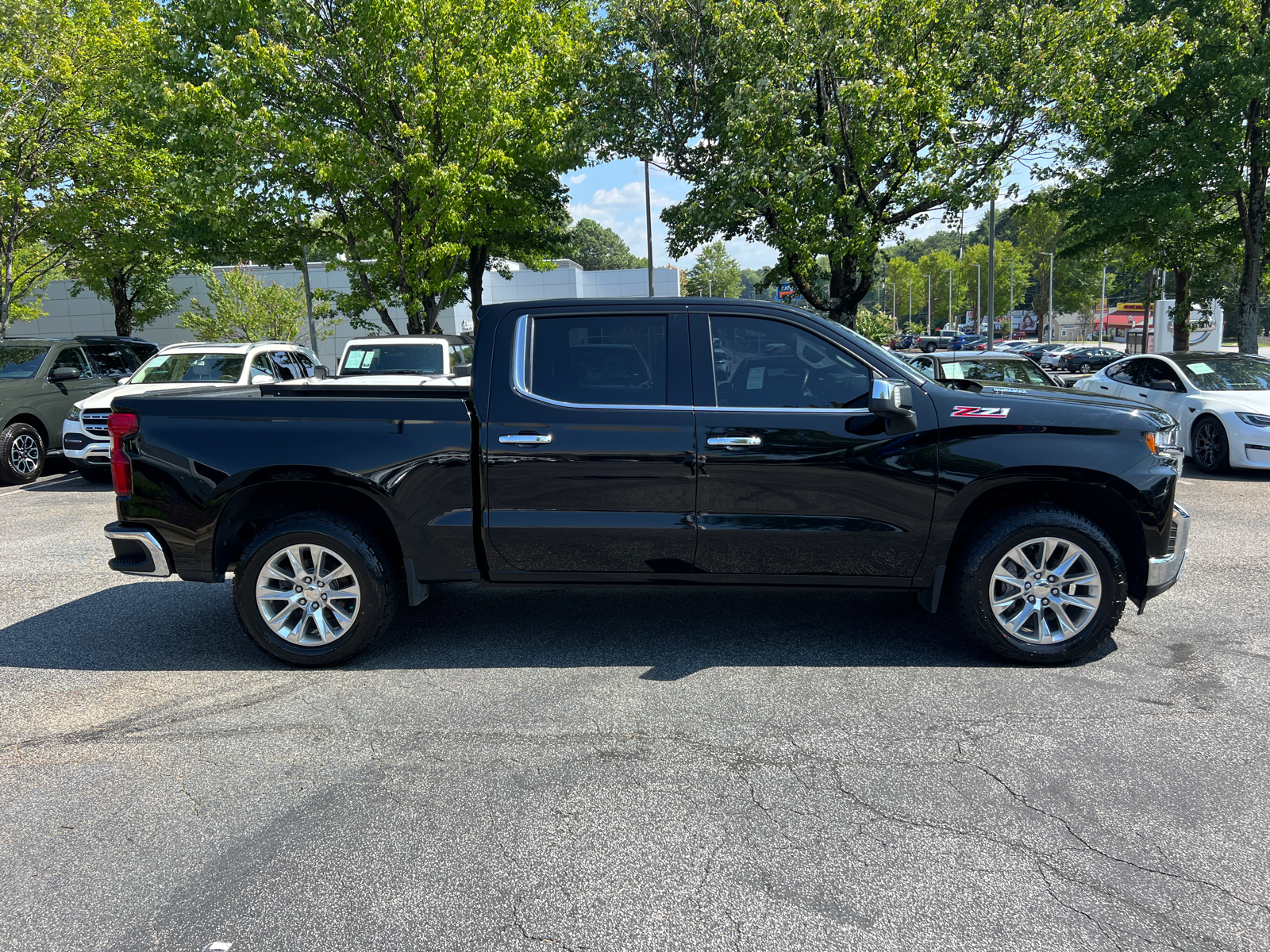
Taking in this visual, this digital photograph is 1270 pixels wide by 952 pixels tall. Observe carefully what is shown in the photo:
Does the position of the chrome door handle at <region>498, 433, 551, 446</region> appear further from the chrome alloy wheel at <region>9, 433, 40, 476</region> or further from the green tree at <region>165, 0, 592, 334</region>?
the green tree at <region>165, 0, 592, 334</region>

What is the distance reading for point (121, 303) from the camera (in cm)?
2597

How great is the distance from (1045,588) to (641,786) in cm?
249

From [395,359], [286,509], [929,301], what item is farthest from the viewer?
[929,301]

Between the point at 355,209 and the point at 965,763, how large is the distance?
63.4ft

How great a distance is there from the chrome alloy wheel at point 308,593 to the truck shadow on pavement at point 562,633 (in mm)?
277

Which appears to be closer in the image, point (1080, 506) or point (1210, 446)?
point (1080, 506)

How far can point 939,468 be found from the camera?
4438 millimetres

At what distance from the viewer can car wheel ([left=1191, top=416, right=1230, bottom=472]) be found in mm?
10453

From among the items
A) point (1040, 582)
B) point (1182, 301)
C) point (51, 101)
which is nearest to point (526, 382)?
point (1040, 582)

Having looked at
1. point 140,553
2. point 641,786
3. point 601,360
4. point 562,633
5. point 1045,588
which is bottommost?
point 641,786

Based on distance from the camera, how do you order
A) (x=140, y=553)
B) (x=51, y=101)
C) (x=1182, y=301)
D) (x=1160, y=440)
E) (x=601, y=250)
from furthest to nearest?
(x=601, y=250) < (x=1182, y=301) < (x=51, y=101) < (x=140, y=553) < (x=1160, y=440)

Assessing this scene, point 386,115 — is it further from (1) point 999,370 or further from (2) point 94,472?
(1) point 999,370

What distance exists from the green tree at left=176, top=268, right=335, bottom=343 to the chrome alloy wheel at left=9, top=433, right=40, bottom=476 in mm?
20818

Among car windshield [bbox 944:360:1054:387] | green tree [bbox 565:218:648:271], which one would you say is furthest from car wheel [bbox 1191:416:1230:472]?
green tree [bbox 565:218:648:271]
